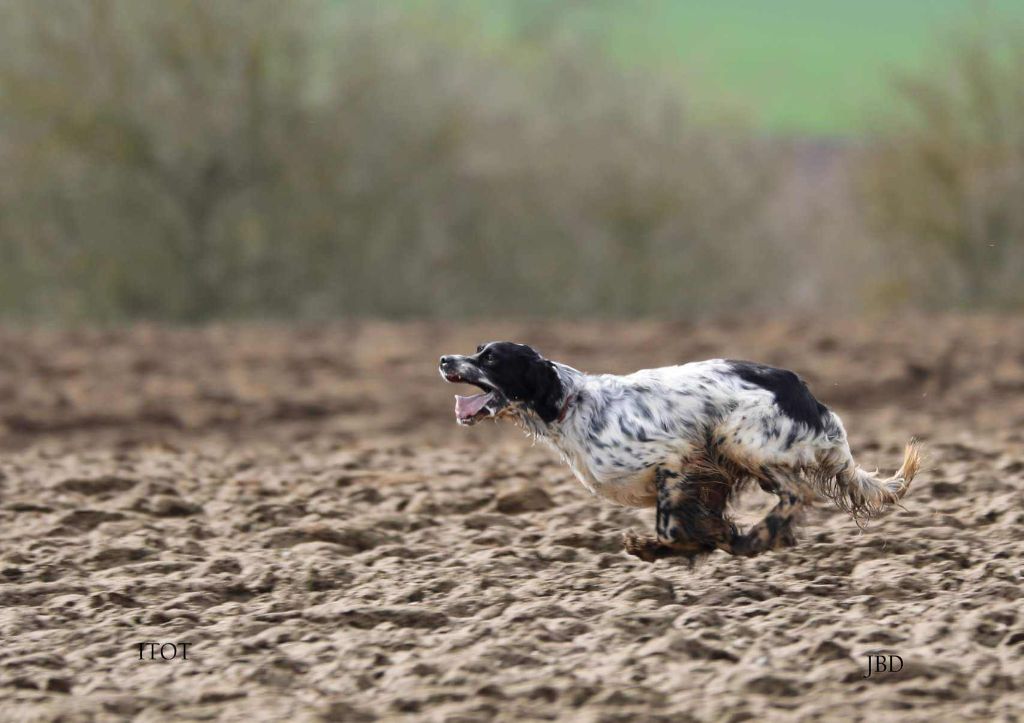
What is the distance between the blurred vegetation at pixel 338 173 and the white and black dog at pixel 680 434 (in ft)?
56.0

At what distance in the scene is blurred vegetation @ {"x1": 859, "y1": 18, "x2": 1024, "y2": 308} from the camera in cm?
2245

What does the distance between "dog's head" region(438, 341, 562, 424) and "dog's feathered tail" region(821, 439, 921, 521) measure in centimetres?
104

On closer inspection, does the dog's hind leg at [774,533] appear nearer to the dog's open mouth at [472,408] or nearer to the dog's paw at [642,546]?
the dog's paw at [642,546]

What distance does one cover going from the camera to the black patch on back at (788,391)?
523 centimetres

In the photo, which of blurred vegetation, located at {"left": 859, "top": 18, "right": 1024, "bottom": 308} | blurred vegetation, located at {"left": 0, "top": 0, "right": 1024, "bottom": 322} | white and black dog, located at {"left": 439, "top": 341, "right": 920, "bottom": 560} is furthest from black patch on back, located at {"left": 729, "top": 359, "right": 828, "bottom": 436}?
blurred vegetation, located at {"left": 859, "top": 18, "right": 1024, "bottom": 308}

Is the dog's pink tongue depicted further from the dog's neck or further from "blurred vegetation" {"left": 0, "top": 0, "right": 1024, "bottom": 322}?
"blurred vegetation" {"left": 0, "top": 0, "right": 1024, "bottom": 322}

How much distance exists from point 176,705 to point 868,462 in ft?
15.0

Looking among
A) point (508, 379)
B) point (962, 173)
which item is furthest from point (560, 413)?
point (962, 173)

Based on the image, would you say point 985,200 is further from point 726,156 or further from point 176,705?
point 176,705

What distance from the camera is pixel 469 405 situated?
528 centimetres

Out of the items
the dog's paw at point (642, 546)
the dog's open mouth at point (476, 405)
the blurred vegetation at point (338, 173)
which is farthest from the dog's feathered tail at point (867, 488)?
the blurred vegetation at point (338, 173)

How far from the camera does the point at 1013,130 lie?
22453 millimetres

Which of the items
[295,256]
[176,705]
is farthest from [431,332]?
[176,705]

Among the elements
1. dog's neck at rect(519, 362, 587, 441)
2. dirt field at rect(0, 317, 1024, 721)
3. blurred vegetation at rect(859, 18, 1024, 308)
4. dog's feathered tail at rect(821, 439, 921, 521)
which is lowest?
dirt field at rect(0, 317, 1024, 721)
